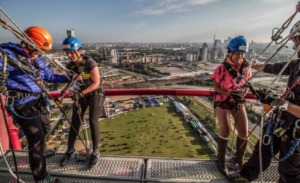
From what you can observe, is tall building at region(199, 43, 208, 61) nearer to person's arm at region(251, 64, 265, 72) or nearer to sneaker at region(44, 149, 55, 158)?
person's arm at region(251, 64, 265, 72)

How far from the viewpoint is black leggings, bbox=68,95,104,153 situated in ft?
8.53

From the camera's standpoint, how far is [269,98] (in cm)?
171

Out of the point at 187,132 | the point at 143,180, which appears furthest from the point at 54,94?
the point at 187,132

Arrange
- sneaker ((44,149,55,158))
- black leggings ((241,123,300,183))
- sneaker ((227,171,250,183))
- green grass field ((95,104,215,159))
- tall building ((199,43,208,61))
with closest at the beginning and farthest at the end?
black leggings ((241,123,300,183))
sneaker ((227,171,250,183))
sneaker ((44,149,55,158))
green grass field ((95,104,215,159))
tall building ((199,43,208,61))

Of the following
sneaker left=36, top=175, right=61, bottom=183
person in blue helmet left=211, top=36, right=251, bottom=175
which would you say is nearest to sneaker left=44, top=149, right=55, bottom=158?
sneaker left=36, top=175, right=61, bottom=183

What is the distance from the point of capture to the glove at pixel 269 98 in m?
1.65

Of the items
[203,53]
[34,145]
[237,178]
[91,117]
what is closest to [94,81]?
[91,117]

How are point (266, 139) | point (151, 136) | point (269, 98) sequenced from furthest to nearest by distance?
1. point (151, 136)
2. point (266, 139)
3. point (269, 98)

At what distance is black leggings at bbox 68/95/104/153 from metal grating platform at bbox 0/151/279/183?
274 mm

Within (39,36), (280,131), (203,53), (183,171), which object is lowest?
(203,53)

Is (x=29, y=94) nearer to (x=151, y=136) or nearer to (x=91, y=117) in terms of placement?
(x=91, y=117)

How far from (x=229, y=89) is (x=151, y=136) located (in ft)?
71.4

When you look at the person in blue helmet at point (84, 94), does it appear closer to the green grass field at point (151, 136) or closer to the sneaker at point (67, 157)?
the sneaker at point (67, 157)

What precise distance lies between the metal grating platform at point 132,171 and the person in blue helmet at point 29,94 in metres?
0.27
